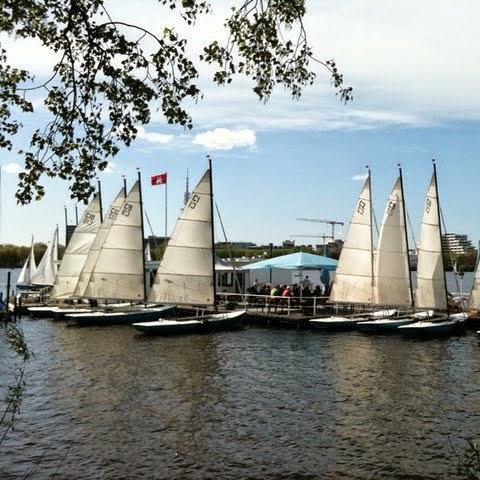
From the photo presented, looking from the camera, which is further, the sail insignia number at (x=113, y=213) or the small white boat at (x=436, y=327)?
the sail insignia number at (x=113, y=213)

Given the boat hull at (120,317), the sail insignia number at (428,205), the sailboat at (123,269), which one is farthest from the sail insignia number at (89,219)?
the sail insignia number at (428,205)

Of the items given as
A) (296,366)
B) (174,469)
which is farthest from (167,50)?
(296,366)

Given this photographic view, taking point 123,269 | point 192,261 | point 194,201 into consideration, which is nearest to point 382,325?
point 192,261

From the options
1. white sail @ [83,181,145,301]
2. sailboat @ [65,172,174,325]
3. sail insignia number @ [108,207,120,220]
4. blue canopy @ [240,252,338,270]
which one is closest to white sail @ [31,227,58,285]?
sail insignia number @ [108,207,120,220]

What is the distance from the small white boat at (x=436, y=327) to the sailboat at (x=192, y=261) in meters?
10.8

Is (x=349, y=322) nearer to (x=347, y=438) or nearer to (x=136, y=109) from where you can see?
(x=347, y=438)

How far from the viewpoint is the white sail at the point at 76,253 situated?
49938mm

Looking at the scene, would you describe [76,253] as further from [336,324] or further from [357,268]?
[357,268]

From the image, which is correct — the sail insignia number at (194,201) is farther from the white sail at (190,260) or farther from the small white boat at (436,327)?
the small white boat at (436,327)

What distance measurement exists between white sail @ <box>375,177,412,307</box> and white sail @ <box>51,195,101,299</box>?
2485cm

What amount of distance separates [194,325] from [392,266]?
13709 millimetres

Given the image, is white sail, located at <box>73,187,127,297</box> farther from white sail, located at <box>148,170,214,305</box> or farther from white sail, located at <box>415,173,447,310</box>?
white sail, located at <box>415,173,447,310</box>

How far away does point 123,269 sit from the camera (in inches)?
1695

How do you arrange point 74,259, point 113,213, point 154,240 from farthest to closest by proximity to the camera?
point 154,240
point 74,259
point 113,213
